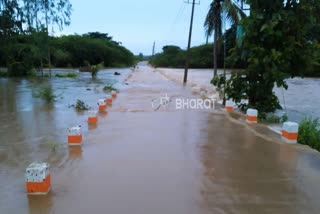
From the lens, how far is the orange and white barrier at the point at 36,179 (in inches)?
171

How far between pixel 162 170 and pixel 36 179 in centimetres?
191

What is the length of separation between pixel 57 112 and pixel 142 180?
24.5 feet

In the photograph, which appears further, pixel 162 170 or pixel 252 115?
pixel 252 115

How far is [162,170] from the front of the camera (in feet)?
17.7

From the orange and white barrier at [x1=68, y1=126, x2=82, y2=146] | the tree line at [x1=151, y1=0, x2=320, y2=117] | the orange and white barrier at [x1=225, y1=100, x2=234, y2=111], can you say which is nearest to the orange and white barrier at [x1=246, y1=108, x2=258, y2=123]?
the tree line at [x1=151, y1=0, x2=320, y2=117]

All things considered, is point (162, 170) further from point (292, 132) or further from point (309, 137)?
point (309, 137)

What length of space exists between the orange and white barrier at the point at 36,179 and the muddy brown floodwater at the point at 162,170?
0.12 metres

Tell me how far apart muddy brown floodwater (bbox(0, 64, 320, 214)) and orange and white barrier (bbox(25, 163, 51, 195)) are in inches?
4.7

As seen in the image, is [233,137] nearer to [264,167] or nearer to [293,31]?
[264,167]

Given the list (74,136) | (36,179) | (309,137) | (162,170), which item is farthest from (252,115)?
(36,179)

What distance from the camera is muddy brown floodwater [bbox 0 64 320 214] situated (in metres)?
4.16

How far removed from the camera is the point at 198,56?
75125 millimetres

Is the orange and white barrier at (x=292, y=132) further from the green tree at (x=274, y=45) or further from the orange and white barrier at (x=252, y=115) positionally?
the green tree at (x=274, y=45)

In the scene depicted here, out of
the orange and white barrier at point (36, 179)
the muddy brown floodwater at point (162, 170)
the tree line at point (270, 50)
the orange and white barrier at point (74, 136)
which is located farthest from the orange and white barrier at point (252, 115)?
the orange and white barrier at point (36, 179)
